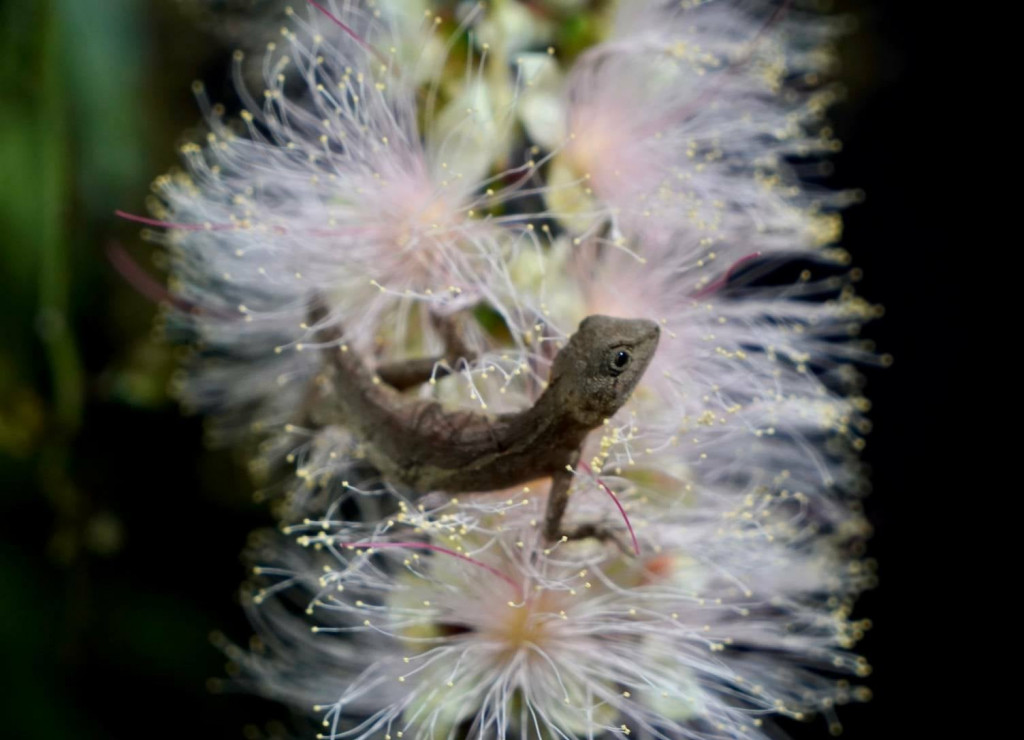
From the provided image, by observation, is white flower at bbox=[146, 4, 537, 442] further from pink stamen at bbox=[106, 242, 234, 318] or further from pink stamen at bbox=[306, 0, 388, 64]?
pink stamen at bbox=[106, 242, 234, 318]

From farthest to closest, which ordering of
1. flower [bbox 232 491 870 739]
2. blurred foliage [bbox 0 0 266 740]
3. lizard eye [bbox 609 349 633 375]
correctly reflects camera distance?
blurred foliage [bbox 0 0 266 740] → flower [bbox 232 491 870 739] → lizard eye [bbox 609 349 633 375]

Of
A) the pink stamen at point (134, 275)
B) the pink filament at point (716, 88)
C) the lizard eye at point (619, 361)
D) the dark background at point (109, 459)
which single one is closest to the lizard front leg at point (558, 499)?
the lizard eye at point (619, 361)

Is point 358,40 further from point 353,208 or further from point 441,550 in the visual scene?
point 441,550

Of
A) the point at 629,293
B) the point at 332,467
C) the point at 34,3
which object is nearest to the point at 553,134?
the point at 629,293

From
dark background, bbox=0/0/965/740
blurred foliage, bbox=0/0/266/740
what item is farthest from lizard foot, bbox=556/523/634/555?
blurred foliage, bbox=0/0/266/740

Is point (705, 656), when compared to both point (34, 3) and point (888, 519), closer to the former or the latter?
point (888, 519)

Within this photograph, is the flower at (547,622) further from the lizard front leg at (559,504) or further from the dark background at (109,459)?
the dark background at (109,459)

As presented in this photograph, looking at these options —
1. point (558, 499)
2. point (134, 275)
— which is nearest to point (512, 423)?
point (558, 499)
